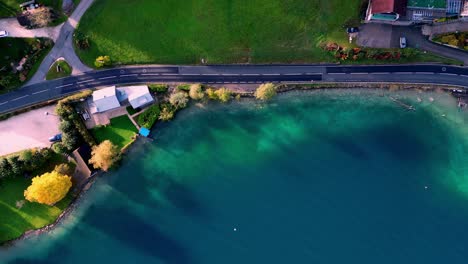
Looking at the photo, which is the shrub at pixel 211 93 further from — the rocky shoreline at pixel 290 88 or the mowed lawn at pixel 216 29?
the mowed lawn at pixel 216 29

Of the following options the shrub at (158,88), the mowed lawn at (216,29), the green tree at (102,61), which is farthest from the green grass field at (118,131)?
the mowed lawn at (216,29)

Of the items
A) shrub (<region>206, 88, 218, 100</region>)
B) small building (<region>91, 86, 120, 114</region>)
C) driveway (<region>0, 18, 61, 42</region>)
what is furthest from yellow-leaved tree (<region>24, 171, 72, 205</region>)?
shrub (<region>206, 88, 218, 100</region>)

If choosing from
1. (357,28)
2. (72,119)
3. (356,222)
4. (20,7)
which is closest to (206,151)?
(72,119)

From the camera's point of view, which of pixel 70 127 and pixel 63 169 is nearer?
pixel 63 169

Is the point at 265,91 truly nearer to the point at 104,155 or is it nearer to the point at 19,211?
the point at 104,155

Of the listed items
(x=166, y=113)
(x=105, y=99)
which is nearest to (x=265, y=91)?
(x=166, y=113)
